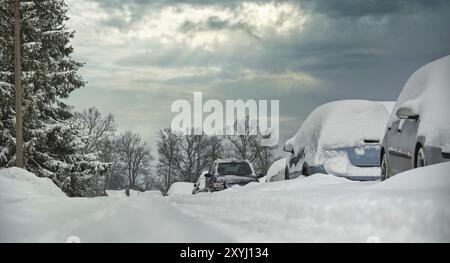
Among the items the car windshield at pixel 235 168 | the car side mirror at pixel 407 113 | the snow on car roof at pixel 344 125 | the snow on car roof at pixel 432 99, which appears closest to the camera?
the snow on car roof at pixel 432 99

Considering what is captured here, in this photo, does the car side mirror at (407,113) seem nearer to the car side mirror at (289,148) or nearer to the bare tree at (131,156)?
the car side mirror at (289,148)

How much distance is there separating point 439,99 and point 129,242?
4.32m

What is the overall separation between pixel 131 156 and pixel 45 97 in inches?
1169

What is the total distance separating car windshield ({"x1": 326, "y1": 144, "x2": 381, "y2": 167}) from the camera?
1072 centimetres

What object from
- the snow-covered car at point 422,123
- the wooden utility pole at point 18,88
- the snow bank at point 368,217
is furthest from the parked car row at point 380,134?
the wooden utility pole at point 18,88

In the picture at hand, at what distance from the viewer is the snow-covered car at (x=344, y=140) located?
10734 mm

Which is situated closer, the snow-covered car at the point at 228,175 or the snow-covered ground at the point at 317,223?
the snow-covered ground at the point at 317,223

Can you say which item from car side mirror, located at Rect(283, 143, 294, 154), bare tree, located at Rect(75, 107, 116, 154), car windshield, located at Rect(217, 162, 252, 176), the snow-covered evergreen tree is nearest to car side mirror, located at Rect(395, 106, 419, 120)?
car side mirror, located at Rect(283, 143, 294, 154)

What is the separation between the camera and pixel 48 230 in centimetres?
416

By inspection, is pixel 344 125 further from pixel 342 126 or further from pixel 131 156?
pixel 131 156

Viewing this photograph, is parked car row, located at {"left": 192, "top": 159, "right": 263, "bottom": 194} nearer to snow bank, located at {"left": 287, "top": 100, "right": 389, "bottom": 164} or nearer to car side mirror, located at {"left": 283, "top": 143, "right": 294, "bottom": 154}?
car side mirror, located at {"left": 283, "top": 143, "right": 294, "bottom": 154}

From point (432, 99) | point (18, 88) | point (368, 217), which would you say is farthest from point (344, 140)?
point (18, 88)

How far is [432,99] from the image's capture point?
22.0 feet
